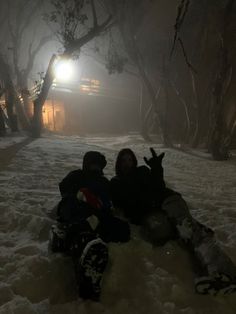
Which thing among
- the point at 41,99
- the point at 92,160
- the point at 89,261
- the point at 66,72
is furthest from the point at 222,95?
the point at 66,72

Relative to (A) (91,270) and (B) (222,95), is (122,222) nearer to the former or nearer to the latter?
(A) (91,270)

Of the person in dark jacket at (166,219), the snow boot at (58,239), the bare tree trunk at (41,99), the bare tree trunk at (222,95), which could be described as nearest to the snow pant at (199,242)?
the person in dark jacket at (166,219)

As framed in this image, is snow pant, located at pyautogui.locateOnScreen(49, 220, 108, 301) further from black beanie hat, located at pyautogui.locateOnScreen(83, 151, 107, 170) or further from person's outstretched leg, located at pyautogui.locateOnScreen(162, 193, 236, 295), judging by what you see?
black beanie hat, located at pyautogui.locateOnScreen(83, 151, 107, 170)

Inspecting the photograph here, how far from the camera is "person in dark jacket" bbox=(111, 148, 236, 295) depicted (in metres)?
3.38

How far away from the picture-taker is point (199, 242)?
3.77m

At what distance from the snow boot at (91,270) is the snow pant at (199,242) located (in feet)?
3.36

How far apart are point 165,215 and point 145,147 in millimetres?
11530

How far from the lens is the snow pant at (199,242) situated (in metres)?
3.39

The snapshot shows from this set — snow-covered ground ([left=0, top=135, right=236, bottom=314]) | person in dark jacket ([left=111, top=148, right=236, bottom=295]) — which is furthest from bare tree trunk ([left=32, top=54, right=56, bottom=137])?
person in dark jacket ([left=111, top=148, right=236, bottom=295])

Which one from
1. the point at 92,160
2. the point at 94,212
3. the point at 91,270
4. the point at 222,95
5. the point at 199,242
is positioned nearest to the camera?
the point at 91,270

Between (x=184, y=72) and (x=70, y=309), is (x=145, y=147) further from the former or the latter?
(x=70, y=309)

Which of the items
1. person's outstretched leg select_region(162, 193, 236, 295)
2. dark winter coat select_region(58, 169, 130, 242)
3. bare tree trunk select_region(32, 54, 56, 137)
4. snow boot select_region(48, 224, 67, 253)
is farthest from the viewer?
bare tree trunk select_region(32, 54, 56, 137)

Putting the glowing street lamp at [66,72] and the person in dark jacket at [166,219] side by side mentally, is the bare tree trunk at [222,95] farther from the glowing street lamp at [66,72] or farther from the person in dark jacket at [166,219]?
the glowing street lamp at [66,72]

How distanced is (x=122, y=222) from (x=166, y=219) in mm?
531
